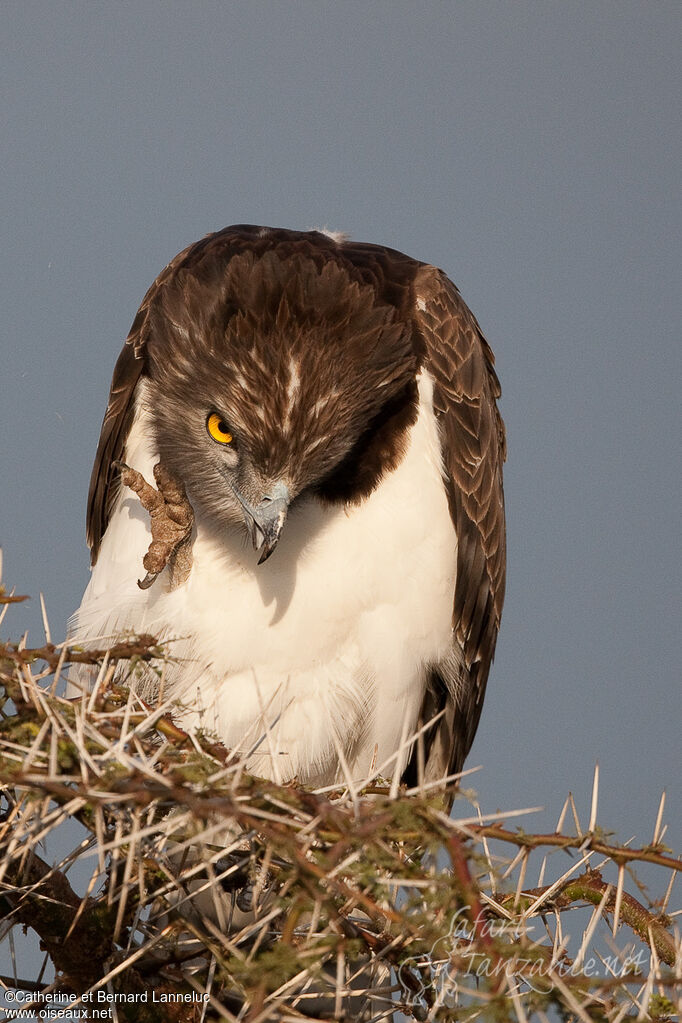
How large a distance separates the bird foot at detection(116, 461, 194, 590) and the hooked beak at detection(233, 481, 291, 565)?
547mm

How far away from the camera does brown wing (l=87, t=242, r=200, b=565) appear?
6.01 metres

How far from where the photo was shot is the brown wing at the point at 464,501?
5980 millimetres

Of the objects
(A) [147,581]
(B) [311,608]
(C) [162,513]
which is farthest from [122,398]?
(B) [311,608]

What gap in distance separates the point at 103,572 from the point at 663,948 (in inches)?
144

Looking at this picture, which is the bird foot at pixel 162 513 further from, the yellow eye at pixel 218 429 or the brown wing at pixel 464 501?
the brown wing at pixel 464 501

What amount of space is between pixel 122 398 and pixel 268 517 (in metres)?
1.28

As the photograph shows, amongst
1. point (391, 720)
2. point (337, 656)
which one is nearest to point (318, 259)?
point (337, 656)

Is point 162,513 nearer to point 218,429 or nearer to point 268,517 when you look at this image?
point 218,429

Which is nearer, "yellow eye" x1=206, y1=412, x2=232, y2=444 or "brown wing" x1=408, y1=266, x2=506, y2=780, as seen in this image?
"yellow eye" x1=206, y1=412, x2=232, y2=444

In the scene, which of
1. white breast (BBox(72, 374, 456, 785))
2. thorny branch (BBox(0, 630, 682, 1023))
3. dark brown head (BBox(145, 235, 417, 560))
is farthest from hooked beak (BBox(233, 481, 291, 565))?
thorny branch (BBox(0, 630, 682, 1023))

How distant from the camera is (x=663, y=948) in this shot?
3496 mm

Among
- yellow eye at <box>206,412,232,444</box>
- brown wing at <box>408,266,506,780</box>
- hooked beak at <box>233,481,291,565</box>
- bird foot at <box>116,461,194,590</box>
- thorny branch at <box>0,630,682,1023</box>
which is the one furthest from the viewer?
brown wing at <box>408,266,506,780</box>

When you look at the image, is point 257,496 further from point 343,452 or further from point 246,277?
→ point 246,277

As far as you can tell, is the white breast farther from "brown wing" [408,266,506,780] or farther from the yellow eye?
the yellow eye
